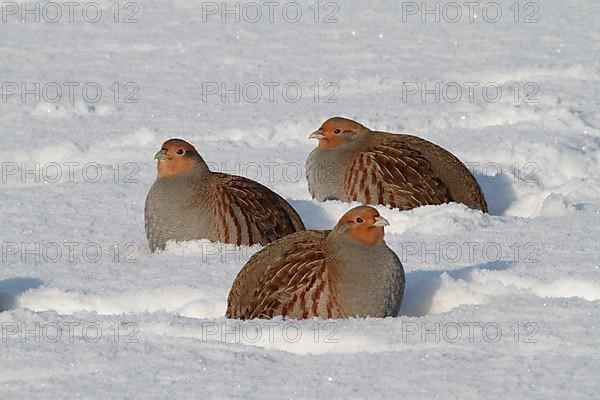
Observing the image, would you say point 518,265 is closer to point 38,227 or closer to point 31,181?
point 38,227

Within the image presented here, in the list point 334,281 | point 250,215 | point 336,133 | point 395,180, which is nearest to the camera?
point 334,281

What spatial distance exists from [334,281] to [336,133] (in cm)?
221

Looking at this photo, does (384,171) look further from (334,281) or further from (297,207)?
(334,281)

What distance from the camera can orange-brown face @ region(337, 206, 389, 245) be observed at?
4.43 meters

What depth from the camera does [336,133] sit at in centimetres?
648

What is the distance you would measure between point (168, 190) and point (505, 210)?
1.86 m

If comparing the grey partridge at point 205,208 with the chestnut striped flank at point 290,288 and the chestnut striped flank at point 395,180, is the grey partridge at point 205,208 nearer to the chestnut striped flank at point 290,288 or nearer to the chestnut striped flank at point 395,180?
the chestnut striped flank at point 395,180

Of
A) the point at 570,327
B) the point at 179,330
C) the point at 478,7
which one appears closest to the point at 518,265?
the point at 570,327

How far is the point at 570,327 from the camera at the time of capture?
4.02 m

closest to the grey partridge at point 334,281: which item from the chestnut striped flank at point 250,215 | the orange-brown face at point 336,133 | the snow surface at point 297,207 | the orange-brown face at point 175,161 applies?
the snow surface at point 297,207

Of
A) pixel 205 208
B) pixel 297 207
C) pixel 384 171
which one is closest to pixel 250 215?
pixel 205 208

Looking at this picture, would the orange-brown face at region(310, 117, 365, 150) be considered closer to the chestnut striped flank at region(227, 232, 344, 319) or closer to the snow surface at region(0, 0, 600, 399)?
the snow surface at region(0, 0, 600, 399)

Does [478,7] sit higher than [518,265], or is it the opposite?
[478,7]

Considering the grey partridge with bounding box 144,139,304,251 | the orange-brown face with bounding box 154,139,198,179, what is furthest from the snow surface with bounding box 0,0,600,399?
the orange-brown face with bounding box 154,139,198,179
